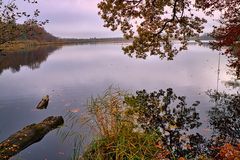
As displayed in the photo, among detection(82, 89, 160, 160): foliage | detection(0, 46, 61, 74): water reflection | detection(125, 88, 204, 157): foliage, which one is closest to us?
detection(82, 89, 160, 160): foliage

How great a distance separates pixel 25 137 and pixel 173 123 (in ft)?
25.6

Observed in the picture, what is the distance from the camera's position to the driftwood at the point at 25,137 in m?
16.0

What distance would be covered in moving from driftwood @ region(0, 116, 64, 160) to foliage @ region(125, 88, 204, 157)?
18.1 ft

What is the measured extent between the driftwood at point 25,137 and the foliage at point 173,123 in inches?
217

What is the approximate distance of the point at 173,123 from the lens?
18.3 metres

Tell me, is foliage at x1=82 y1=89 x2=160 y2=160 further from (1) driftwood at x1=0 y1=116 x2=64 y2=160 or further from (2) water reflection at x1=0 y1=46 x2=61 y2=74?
(2) water reflection at x1=0 y1=46 x2=61 y2=74

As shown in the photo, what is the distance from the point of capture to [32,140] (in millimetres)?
18266

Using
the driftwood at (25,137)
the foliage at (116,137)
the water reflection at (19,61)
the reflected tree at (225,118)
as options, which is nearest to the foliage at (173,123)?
the foliage at (116,137)

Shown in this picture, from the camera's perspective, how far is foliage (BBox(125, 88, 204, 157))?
14133 mm

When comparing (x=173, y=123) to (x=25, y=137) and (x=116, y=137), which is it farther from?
(x=116, y=137)

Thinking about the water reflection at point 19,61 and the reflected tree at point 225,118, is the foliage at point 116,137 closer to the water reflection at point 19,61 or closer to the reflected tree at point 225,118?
the reflected tree at point 225,118

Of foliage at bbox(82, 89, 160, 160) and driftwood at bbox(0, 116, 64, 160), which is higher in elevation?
foliage at bbox(82, 89, 160, 160)

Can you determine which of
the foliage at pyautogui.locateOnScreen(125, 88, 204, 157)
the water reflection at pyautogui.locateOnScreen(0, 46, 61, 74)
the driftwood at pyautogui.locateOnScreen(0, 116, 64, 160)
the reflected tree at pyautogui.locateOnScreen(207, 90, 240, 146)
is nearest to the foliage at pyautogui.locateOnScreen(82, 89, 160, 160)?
the foliage at pyautogui.locateOnScreen(125, 88, 204, 157)

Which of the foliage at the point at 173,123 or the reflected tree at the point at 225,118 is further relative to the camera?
the reflected tree at the point at 225,118
